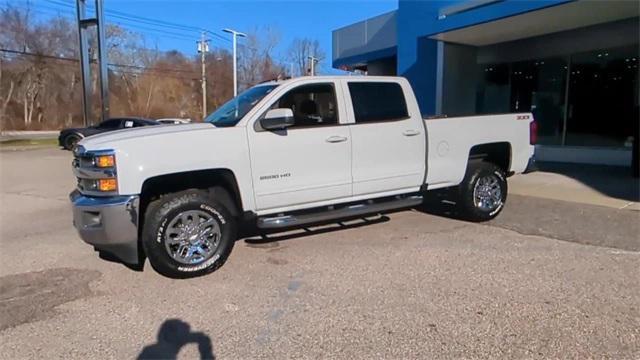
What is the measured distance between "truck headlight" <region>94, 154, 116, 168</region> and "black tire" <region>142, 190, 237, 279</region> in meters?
0.58

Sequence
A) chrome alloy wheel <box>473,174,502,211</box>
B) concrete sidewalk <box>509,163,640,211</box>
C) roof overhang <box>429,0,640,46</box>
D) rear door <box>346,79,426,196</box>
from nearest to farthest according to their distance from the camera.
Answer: rear door <box>346,79,426,196</box> → chrome alloy wheel <box>473,174,502,211</box> → concrete sidewalk <box>509,163,640,211</box> → roof overhang <box>429,0,640,46</box>

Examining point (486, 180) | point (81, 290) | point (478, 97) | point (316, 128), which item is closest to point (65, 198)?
point (81, 290)

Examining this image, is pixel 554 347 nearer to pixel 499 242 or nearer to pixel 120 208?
pixel 499 242

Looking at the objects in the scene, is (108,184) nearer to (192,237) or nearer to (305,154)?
(192,237)

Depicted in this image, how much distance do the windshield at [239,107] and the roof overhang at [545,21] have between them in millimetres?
8297

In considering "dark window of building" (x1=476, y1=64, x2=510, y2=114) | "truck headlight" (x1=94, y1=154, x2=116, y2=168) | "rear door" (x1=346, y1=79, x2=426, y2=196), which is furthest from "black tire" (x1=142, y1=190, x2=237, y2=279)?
"dark window of building" (x1=476, y1=64, x2=510, y2=114)

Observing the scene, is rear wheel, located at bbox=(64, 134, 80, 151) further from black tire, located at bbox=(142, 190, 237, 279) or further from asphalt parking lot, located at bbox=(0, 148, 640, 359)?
black tire, located at bbox=(142, 190, 237, 279)

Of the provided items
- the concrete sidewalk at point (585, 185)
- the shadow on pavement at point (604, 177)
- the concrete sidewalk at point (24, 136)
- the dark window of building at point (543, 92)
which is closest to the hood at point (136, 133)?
the concrete sidewalk at point (585, 185)

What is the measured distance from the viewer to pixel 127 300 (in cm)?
444

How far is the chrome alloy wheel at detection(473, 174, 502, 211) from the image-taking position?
A: 7.08 m

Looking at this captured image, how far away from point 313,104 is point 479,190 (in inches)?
117

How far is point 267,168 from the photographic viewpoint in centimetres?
527

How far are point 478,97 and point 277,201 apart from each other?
44.3ft

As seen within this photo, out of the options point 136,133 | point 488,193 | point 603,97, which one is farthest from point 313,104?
point 603,97
